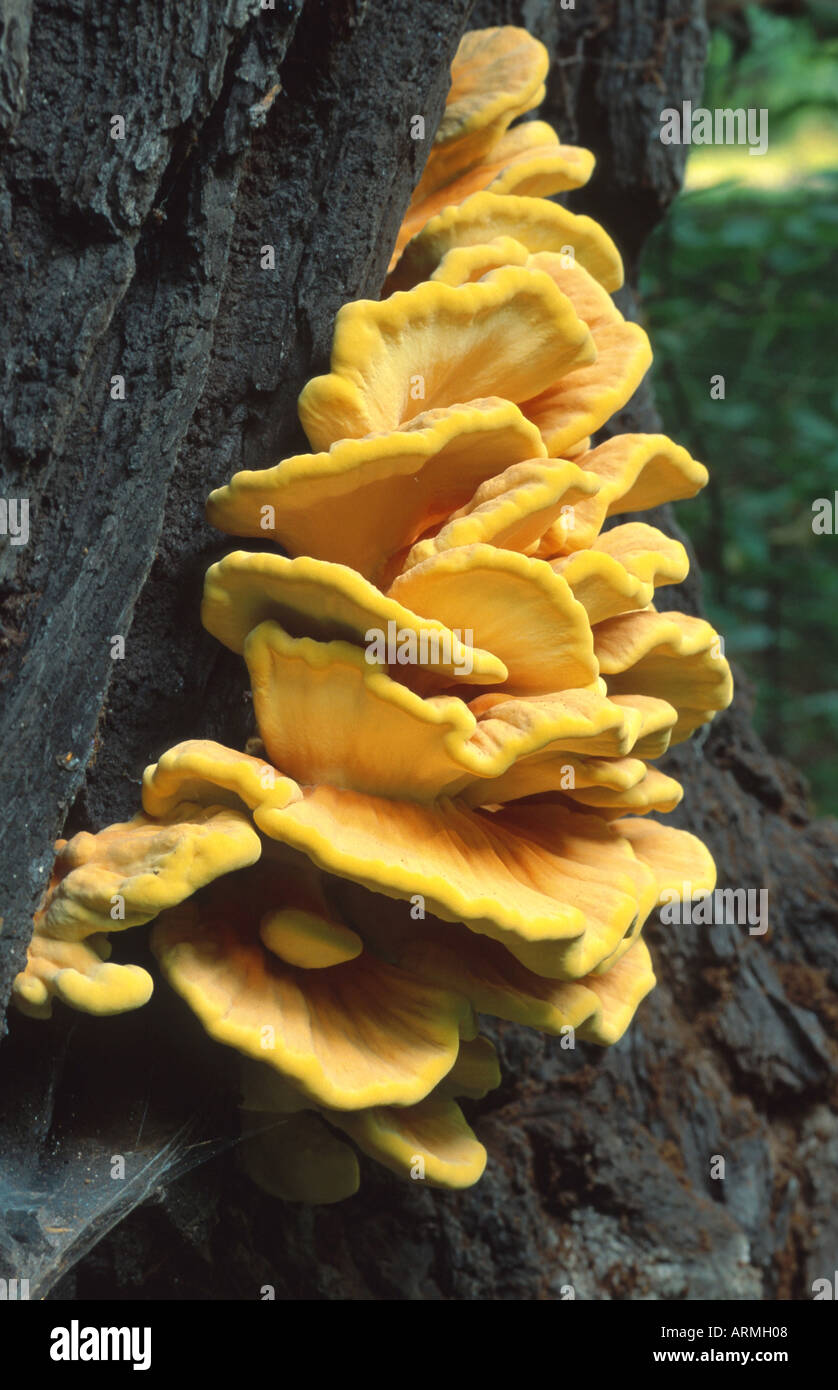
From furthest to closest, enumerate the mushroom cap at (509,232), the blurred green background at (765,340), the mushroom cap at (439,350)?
1. the blurred green background at (765,340)
2. the mushroom cap at (509,232)
3. the mushroom cap at (439,350)

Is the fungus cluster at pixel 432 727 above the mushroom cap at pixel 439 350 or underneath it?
underneath

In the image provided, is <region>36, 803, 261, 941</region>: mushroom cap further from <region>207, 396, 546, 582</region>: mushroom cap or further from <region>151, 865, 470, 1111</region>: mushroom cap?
<region>207, 396, 546, 582</region>: mushroom cap

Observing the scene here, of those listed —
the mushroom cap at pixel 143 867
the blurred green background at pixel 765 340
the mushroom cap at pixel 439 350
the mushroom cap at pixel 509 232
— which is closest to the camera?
the mushroom cap at pixel 143 867

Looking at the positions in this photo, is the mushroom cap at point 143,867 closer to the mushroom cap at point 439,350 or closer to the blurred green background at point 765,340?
the mushroom cap at point 439,350

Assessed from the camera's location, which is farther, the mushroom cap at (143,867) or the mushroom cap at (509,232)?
the mushroom cap at (509,232)

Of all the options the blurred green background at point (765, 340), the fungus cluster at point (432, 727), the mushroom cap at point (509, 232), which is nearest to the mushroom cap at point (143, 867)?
the fungus cluster at point (432, 727)

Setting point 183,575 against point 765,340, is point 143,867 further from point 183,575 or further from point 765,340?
point 765,340

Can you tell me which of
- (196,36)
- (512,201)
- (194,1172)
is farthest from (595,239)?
(194,1172)

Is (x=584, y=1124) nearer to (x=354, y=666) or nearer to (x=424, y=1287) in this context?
(x=424, y=1287)
